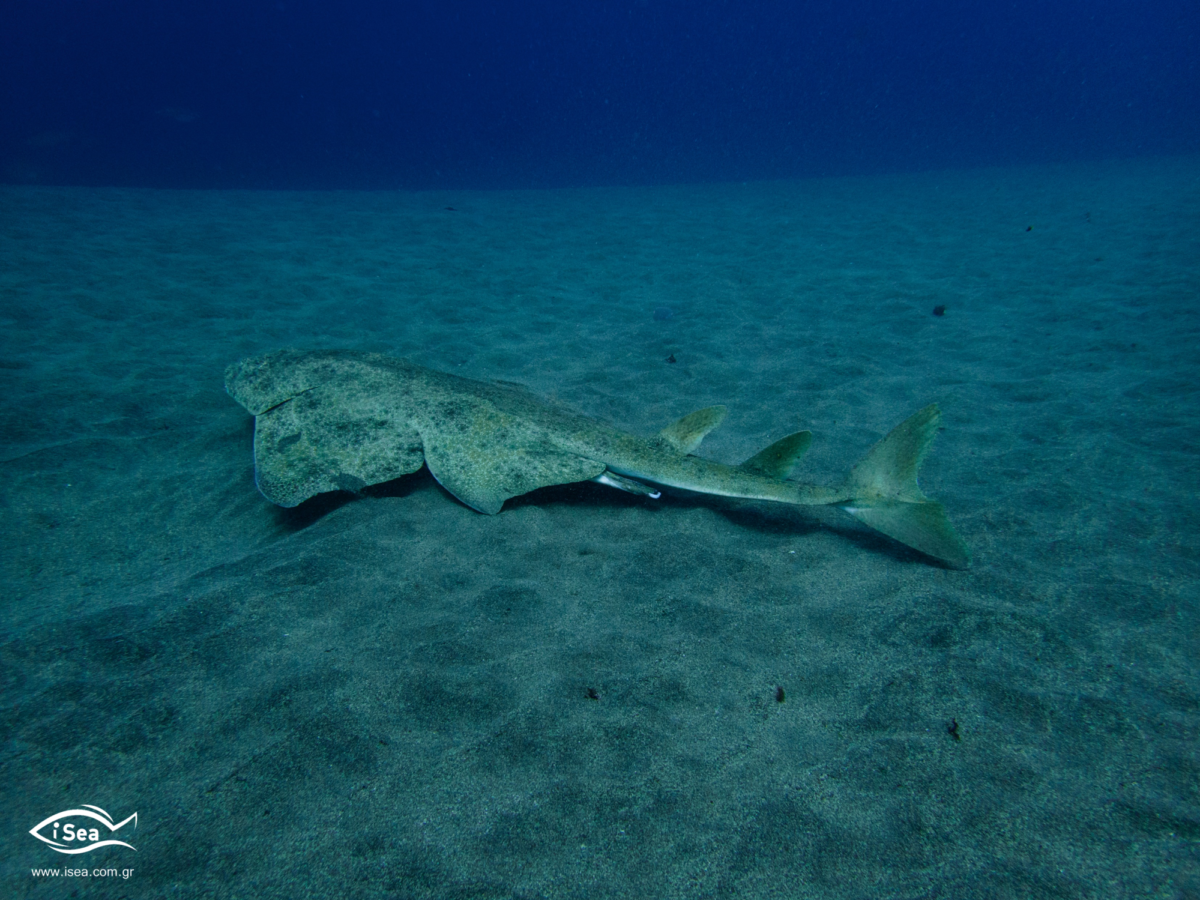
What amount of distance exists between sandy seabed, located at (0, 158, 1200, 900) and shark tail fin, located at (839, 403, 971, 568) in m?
0.22

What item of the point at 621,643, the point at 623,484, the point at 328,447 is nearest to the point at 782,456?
the point at 623,484

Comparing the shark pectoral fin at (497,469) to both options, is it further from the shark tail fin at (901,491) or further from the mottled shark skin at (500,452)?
the shark tail fin at (901,491)

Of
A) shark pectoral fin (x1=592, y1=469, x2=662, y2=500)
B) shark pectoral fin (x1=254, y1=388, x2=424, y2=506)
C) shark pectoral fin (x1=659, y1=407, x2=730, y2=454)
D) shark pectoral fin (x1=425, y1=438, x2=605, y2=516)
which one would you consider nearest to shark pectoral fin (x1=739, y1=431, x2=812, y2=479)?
shark pectoral fin (x1=659, y1=407, x2=730, y2=454)

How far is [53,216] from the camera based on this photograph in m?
11.6

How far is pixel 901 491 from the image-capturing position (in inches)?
136

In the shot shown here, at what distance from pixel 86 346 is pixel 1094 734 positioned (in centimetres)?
913

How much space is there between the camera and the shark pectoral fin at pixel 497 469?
3756 mm

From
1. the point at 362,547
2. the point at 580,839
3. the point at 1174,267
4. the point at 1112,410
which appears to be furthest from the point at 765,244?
the point at 580,839

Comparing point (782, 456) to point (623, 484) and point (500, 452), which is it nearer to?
point (623, 484)

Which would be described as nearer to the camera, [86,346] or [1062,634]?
[1062,634]

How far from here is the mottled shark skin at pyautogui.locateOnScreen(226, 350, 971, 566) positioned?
3.48 meters

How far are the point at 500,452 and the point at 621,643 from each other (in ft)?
5.78

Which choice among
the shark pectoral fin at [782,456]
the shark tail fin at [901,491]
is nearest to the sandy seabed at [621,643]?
the shark tail fin at [901,491]

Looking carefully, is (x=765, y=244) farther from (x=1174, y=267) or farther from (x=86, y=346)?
(x=86, y=346)
